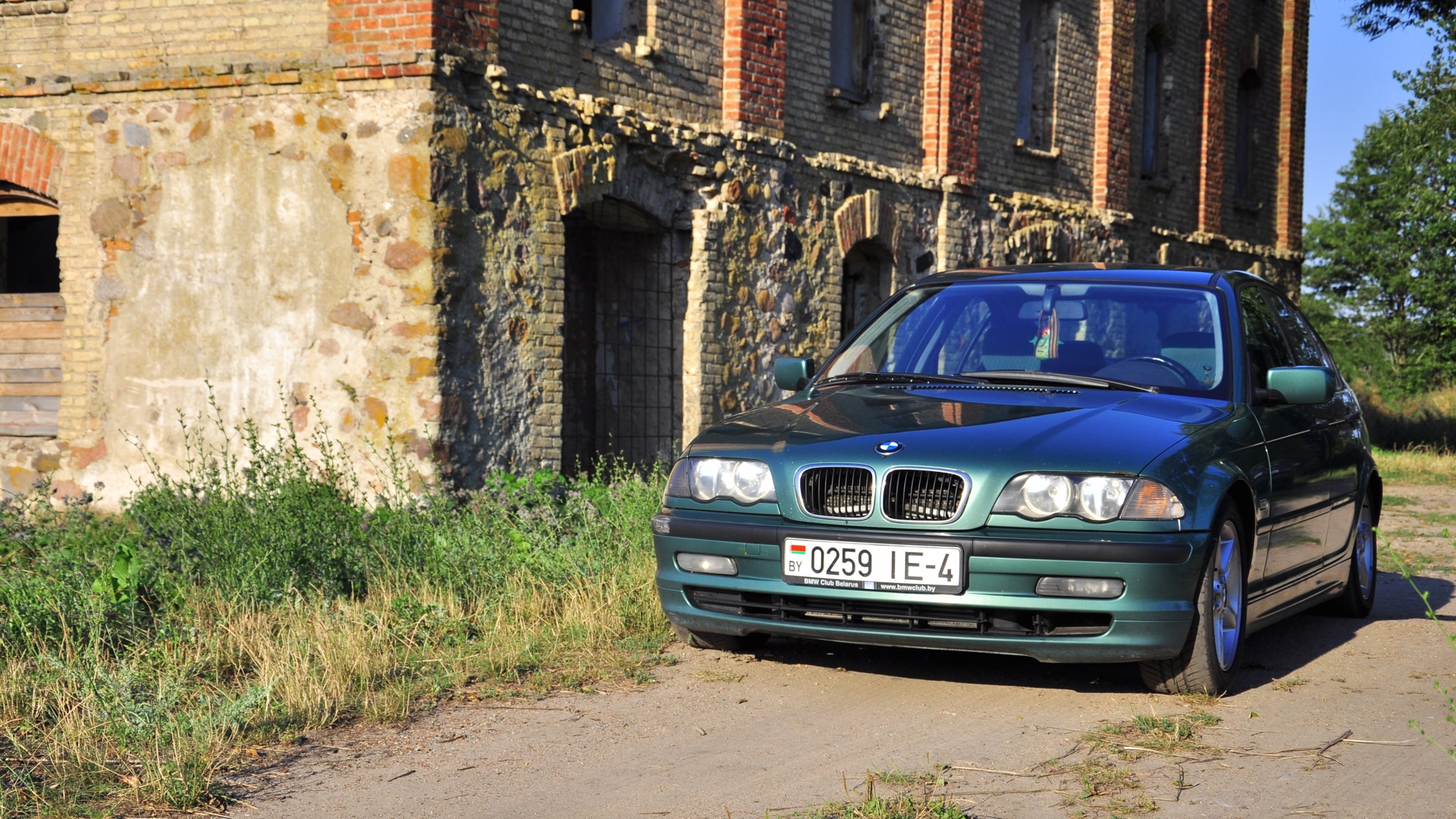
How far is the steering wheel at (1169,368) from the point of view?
596 cm

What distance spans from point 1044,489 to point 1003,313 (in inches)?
65.0

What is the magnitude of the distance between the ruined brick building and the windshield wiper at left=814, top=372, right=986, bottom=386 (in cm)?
404

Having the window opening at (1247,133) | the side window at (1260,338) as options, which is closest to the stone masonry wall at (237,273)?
the side window at (1260,338)

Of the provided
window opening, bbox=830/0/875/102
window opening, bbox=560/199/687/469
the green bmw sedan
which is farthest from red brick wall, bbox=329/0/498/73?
window opening, bbox=830/0/875/102

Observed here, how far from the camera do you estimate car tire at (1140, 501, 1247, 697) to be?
5176 mm

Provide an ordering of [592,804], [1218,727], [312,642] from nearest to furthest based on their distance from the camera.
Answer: [592,804]
[1218,727]
[312,642]

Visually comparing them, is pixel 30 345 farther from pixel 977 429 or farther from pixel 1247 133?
pixel 1247 133

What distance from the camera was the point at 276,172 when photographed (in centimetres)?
1006

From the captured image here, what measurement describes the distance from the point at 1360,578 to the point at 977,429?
3205 mm

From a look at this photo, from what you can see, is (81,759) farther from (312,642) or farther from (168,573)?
(168,573)

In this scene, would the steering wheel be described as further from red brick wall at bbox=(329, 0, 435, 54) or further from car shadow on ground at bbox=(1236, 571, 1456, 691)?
red brick wall at bbox=(329, 0, 435, 54)

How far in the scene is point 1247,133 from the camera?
24.2 metres

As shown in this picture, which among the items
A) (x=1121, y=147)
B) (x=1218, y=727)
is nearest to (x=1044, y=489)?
(x=1218, y=727)

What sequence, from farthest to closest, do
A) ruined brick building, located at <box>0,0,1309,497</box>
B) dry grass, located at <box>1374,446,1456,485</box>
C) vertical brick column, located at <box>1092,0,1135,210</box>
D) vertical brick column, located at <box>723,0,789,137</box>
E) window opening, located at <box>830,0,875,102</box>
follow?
vertical brick column, located at <box>1092,0,1135,210</box>
dry grass, located at <box>1374,446,1456,485</box>
window opening, located at <box>830,0,875,102</box>
vertical brick column, located at <box>723,0,789,137</box>
ruined brick building, located at <box>0,0,1309,497</box>
